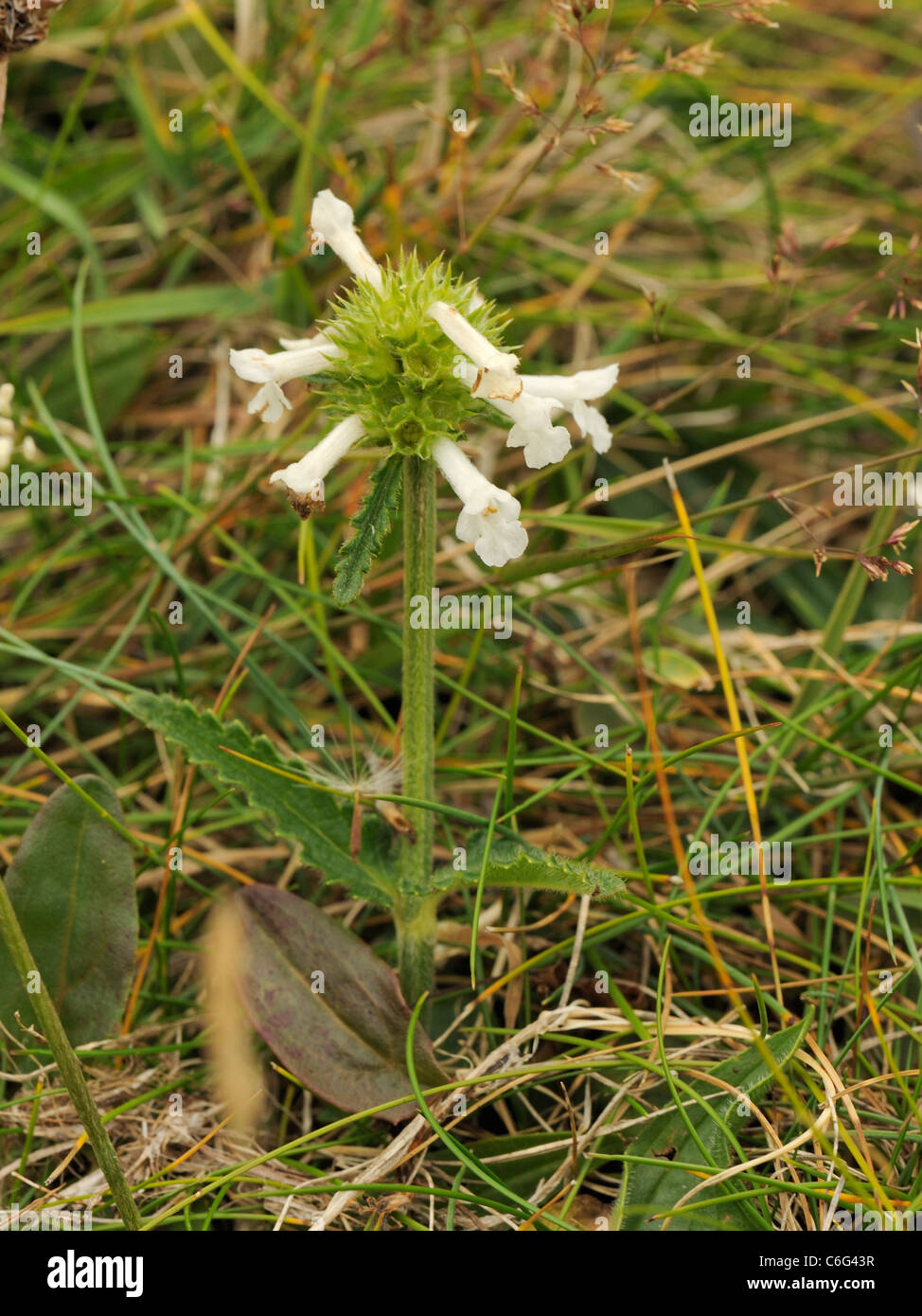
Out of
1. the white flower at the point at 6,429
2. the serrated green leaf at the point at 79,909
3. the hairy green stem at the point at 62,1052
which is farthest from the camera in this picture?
the white flower at the point at 6,429

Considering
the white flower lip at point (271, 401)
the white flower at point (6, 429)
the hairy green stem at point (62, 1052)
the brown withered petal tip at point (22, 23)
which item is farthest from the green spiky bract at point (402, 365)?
the white flower at point (6, 429)

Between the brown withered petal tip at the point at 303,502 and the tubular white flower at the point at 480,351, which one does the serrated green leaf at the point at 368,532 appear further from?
the tubular white flower at the point at 480,351

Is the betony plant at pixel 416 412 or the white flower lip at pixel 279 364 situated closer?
the betony plant at pixel 416 412

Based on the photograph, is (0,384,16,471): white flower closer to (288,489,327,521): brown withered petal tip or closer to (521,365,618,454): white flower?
(288,489,327,521): brown withered petal tip

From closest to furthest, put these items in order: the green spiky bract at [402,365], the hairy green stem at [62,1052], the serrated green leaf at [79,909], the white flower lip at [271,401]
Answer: the hairy green stem at [62,1052] < the green spiky bract at [402,365] < the white flower lip at [271,401] < the serrated green leaf at [79,909]

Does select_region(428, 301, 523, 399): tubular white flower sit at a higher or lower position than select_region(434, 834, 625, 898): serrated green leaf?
higher

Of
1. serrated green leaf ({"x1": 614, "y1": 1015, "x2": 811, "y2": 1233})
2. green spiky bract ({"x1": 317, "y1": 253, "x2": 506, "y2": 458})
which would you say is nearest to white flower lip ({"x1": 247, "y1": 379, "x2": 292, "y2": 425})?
green spiky bract ({"x1": 317, "y1": 253, "x2": 506, "y2": 458})

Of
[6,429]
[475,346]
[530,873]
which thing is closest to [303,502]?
[475,346]
